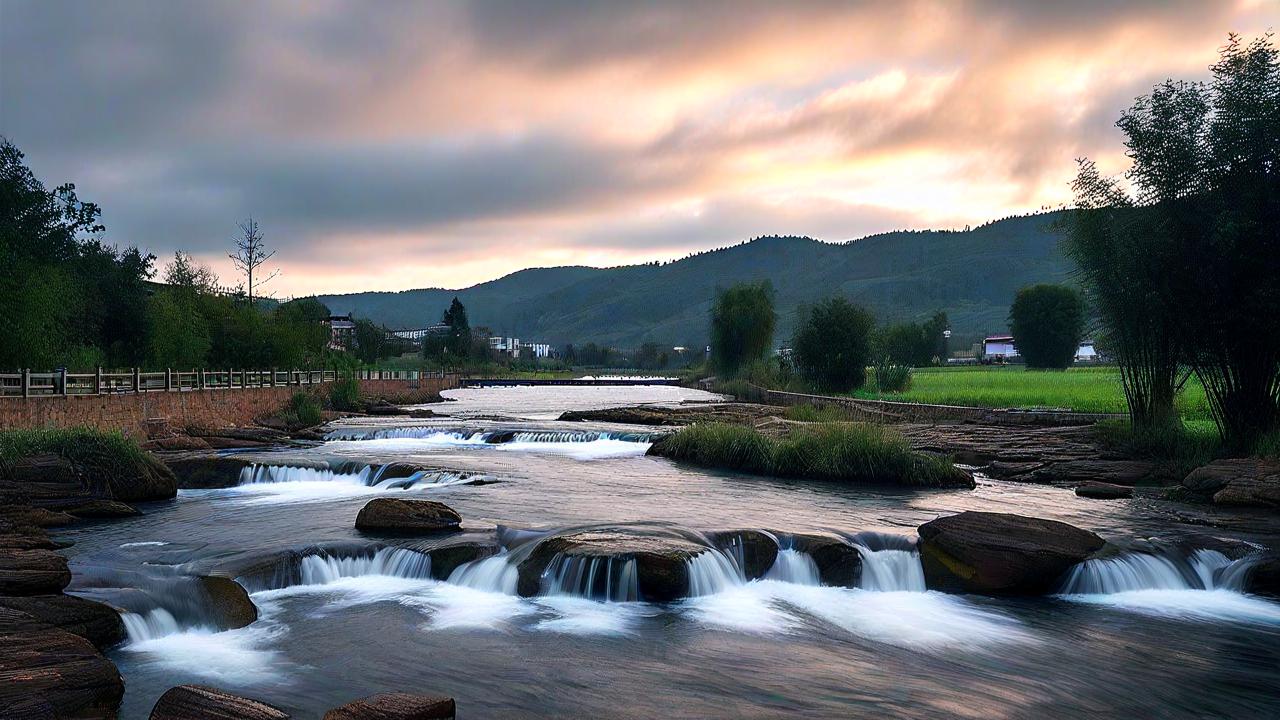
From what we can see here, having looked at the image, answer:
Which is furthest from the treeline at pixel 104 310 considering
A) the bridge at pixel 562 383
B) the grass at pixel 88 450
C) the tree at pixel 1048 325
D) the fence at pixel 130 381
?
the tree at pixel 1048 325

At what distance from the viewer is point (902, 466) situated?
22.9m

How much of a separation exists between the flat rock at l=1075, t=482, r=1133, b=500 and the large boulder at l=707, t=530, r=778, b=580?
10.0 metres

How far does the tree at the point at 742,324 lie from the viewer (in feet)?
267

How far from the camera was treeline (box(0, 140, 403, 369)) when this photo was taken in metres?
36.5

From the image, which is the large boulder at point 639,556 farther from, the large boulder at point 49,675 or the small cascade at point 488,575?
the large boulder at point 49,675

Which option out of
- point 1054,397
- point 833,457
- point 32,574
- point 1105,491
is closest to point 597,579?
point 32,574

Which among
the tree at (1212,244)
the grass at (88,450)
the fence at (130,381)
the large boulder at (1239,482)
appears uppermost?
the tree at (1212,244)

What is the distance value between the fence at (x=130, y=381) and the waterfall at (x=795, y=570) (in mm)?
26523

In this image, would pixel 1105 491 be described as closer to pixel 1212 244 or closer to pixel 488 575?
pixel 1212 244

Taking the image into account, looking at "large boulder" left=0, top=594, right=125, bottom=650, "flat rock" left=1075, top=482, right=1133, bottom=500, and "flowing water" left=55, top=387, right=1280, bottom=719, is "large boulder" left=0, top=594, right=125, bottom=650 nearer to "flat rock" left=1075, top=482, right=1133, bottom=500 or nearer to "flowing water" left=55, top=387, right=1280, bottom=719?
"flowing water" left=55, top=387, right=1280, bottom=719

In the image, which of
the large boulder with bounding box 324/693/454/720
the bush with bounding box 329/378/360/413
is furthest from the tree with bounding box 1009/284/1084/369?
the large boulder with bounding box 324/693/454/720

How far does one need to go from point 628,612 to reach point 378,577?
15.4 feet

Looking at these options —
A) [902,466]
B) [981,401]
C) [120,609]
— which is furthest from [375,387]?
[120,609]

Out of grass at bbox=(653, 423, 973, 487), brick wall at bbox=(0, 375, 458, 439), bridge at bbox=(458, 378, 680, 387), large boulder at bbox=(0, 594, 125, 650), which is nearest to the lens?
large boulder at bbox=(0, 594, 125, 650)
